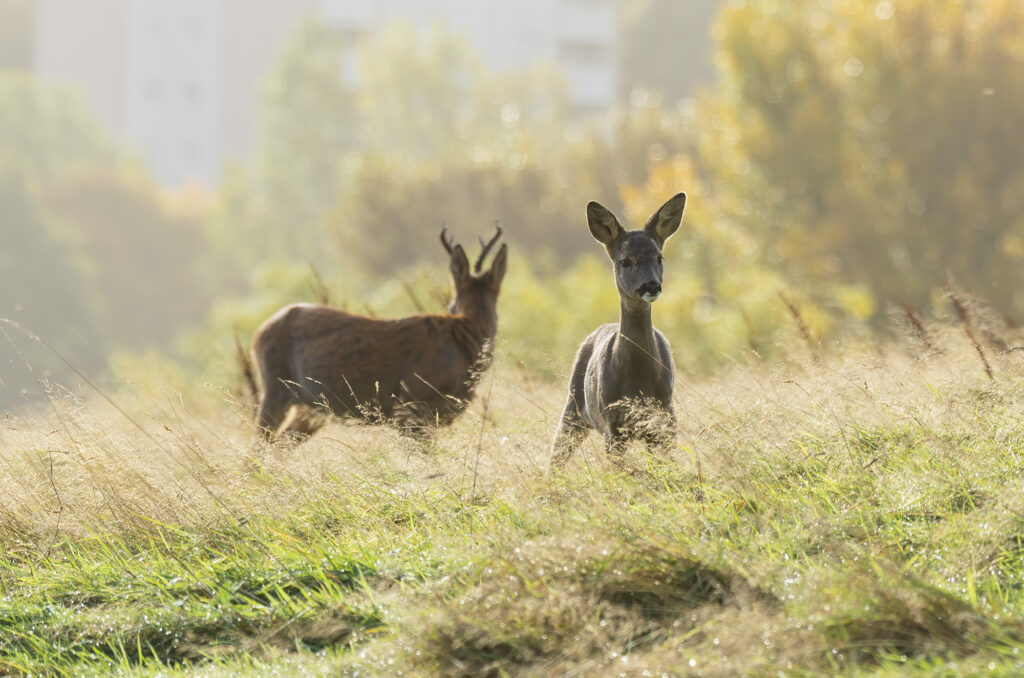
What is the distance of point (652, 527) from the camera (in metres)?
5.04

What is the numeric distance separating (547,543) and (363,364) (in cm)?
346

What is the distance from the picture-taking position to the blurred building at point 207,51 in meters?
81.6

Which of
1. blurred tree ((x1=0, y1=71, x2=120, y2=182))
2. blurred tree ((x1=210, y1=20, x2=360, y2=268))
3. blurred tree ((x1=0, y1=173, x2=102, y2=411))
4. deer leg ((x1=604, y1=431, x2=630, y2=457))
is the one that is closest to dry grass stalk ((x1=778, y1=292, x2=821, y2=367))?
deer leg ((x1=604, y1=431, x2=630, y2=457))

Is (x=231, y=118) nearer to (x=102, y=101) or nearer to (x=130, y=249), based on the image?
(x=102, y=101)

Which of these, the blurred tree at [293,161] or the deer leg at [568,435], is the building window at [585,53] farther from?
the deer leg at [568,435]

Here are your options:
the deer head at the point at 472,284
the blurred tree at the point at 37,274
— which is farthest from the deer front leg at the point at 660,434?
the blurred tree at the point at 37,274

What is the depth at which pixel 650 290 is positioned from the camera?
585cm

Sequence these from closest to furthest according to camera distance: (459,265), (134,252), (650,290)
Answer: (650,290)
(459,265)
(134,252)

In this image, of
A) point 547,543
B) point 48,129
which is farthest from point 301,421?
point 48,129

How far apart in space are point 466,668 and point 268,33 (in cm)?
9124

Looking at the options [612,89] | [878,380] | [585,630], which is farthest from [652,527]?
[612,89]

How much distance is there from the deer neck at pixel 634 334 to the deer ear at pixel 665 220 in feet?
1.47

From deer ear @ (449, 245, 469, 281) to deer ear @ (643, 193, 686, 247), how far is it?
2.25 meters

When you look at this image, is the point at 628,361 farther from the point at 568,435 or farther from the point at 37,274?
the point at 37,274
